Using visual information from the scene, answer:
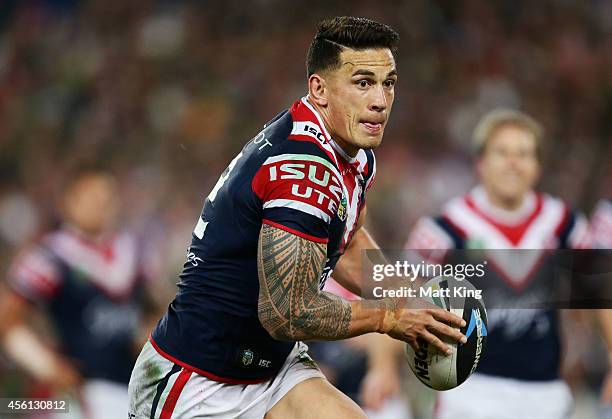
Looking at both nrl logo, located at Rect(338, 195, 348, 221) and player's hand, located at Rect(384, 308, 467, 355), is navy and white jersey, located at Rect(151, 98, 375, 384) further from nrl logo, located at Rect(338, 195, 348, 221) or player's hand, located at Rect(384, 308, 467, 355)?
player's hand, located at Rect(384, 308, 467, 355)

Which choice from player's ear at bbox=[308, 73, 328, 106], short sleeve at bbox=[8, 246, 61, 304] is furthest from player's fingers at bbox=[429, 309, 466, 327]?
short sleeve at bbox=[8, 246, 61, 304]

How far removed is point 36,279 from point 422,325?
14.3ft

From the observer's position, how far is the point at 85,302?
6.98m

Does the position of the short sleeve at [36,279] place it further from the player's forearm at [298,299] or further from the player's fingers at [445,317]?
the player's fingers at [445,317]

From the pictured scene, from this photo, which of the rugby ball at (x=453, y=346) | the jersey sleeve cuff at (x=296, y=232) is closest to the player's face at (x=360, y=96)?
the jersey sleeve cuff at (x=296, y=232)

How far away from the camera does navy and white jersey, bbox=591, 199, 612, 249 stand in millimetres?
6457

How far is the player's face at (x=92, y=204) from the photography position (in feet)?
23.7

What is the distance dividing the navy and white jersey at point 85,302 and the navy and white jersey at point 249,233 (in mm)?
3412

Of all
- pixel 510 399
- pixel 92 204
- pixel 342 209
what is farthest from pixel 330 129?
pixel 92 204

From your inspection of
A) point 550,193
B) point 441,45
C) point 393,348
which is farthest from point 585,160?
point 393,348

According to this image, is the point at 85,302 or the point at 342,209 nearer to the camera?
the point at 342,209

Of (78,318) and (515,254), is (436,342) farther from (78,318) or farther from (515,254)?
(78,318)

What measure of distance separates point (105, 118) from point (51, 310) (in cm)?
177

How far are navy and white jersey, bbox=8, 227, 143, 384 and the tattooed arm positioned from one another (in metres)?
4.01
